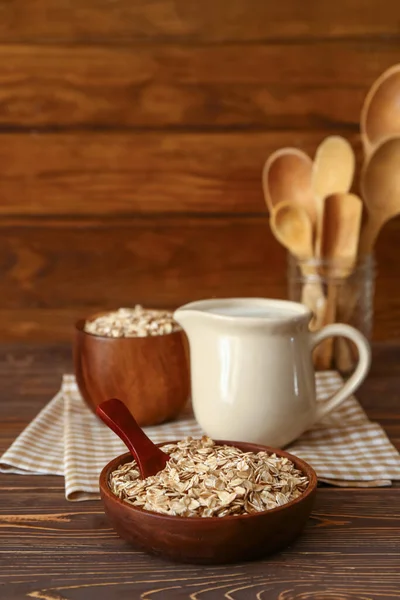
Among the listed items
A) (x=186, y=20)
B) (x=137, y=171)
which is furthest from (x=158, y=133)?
(x=186, y=20)

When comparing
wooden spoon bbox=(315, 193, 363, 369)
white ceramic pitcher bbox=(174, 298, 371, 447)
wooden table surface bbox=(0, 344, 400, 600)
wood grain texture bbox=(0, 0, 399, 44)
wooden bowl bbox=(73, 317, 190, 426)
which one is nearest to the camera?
wooden table surface bbox=(0, 344, 400, 600)

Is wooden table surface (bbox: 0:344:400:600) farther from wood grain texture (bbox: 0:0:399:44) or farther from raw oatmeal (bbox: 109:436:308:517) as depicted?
wood grain texture (bbox: 0:0:399:44)

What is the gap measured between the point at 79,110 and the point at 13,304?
1.04ft

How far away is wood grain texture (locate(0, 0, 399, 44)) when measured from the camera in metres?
1.17

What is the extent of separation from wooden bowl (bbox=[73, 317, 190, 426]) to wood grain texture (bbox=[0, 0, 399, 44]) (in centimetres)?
54

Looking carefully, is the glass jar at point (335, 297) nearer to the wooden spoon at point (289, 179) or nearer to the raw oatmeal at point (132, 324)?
the wooden spoon at point (289, 179)

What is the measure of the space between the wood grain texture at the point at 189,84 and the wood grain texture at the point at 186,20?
17mm

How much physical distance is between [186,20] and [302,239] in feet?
1.26

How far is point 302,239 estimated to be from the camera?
1.07 meters

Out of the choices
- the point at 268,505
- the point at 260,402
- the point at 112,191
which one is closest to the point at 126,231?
the point at 112,191

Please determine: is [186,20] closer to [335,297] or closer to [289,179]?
[289,179]

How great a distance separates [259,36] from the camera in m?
1.18

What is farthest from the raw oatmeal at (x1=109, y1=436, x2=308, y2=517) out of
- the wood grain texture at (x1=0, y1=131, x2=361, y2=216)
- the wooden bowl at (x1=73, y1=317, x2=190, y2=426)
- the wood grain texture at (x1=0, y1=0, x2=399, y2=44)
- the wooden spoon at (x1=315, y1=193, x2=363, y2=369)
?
the wood grain texture at (x1=0, y1=0, x2=399, y2=44)

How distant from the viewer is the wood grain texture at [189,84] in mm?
1187
